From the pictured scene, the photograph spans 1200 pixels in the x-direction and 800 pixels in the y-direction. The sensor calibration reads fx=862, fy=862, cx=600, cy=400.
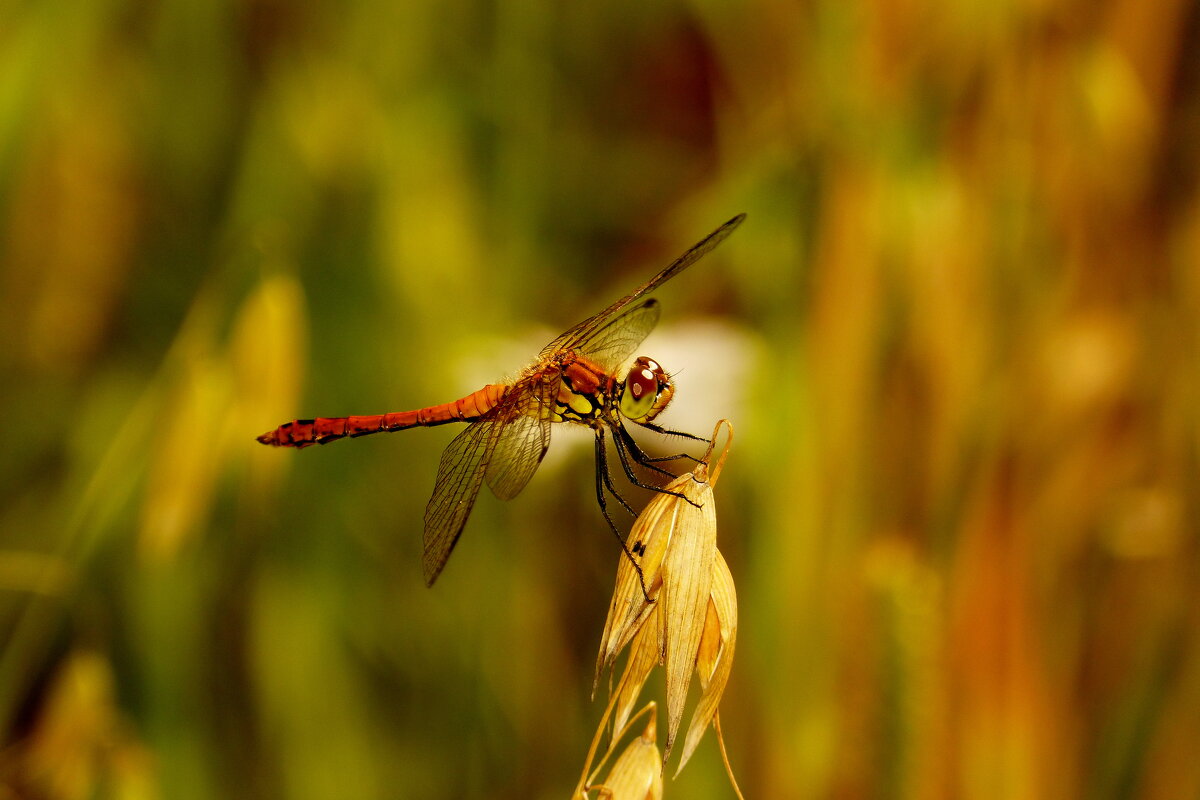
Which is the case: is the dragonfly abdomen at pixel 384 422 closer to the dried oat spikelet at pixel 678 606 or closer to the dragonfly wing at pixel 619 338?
the dragonfly wing at pixel 619 338

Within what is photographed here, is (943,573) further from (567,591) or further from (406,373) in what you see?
(406,373)

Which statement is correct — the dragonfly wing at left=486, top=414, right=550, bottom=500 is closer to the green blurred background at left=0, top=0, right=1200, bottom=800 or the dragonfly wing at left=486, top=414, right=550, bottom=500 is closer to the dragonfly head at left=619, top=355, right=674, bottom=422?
the dragonfly head at left=619, top=355, right=674, bottom=422

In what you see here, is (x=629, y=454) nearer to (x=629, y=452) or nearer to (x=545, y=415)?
(x=629, y=452)

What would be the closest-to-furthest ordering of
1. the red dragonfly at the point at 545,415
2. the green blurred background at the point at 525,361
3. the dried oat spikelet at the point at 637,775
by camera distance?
1. the dried oat spikelet at the point at 637,775
2. the red dragonfly at the point at 545,415
3. the green blurred background at the point at 525,361

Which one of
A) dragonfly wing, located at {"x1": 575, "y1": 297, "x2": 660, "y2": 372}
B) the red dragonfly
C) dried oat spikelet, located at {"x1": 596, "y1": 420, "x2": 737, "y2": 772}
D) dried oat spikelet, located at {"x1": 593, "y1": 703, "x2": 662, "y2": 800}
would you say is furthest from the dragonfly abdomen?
dried oat spikelet, located at {"x1": 593, "y1": 703, "x2": 662, "y2": 800}

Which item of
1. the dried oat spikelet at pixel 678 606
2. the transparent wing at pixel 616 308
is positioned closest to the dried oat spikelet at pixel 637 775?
the dried oat spikelet at pixel 678 606

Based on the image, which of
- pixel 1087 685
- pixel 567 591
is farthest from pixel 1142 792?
pixel 567 591
